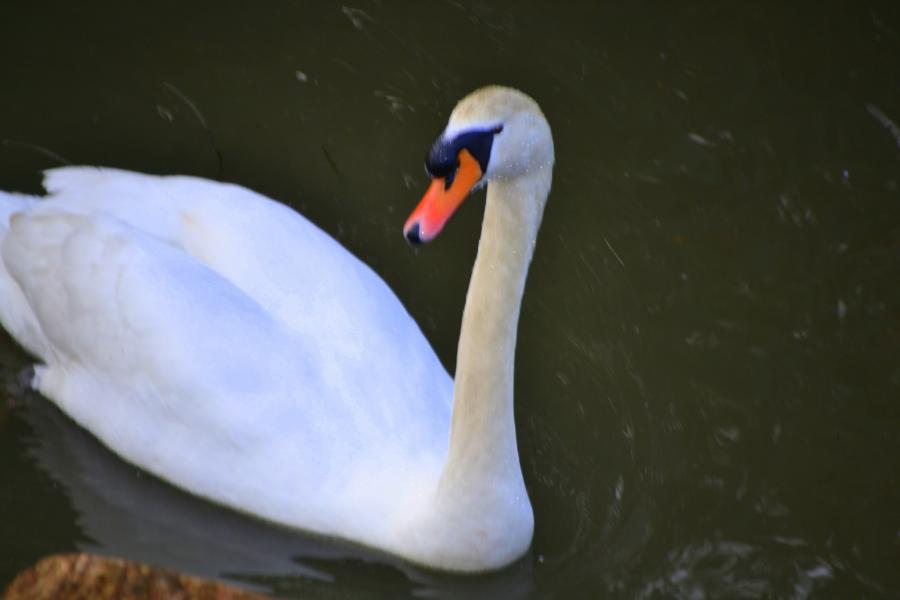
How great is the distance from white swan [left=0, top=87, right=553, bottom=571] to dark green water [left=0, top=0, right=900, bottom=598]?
19cm

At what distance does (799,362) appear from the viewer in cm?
609

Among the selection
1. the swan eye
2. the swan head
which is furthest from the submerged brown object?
the swan eye

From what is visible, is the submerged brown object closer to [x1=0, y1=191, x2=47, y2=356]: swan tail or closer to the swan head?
the swan head

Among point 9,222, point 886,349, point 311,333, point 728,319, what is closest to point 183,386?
point 311,333

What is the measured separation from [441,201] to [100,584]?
4.44 feet

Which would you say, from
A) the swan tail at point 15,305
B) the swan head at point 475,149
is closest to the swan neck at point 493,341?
the swan head at point 475,149

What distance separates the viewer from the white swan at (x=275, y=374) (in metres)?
4.92

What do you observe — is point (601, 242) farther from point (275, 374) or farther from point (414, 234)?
point (414, 234)

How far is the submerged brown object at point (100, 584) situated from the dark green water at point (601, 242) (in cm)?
102

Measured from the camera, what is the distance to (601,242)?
6.58 m

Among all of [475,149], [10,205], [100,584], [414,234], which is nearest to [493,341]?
[414,234]

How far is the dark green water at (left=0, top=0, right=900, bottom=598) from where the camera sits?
17.3ft

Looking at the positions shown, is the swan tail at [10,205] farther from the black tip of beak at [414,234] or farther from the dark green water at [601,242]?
the black tip of beak at [414,234]

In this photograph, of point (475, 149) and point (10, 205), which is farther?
point (10, 205)
